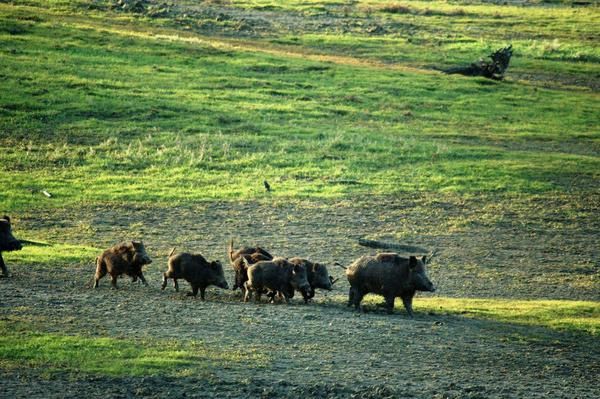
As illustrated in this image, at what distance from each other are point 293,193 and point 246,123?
9613mm

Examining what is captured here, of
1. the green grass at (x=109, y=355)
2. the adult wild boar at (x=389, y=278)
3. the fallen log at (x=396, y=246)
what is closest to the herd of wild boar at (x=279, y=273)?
the adult wild boar at (x=389, y=278)

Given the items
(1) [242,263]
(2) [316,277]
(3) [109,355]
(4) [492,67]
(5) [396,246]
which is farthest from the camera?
(4) [492,67]

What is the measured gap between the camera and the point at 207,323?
1739 centimetres

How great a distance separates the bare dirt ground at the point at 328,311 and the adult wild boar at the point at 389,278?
42cm

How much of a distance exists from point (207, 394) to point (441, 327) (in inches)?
199

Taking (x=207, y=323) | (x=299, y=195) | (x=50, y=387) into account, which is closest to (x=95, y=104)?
(x=299, y=195)

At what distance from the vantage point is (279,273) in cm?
1978

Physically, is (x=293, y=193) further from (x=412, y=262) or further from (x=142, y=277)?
(x=412, y=262)

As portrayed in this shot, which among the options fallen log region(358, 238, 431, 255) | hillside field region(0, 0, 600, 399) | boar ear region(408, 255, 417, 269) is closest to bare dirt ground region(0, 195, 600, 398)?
hillside field region(0, 0, 600, 399)

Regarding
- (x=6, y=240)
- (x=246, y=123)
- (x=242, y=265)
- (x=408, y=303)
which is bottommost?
(x=408, y=303)

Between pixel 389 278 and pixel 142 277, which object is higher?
pixel 389 278

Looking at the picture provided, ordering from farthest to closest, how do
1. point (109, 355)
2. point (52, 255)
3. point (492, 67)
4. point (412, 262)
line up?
point (492, 67) < point (52, 255) < point (412, 262) < point (109, 355)

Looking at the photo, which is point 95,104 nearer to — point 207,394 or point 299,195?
point 299,195

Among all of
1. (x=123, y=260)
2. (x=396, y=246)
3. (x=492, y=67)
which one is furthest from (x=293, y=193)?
(x=492, y=67)
